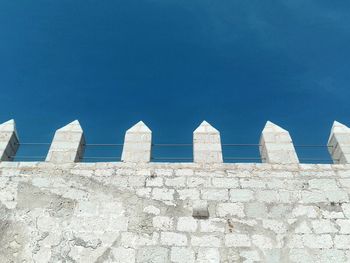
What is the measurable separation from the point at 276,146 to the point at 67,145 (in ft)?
10.5

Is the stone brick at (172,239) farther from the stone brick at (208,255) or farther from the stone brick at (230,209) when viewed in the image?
the stone brick at (230,209)

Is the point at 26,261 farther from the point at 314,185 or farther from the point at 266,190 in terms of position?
the point at 314,185

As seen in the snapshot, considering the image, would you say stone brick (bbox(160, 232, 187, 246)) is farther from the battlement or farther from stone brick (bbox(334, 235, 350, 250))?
stone brick (bbox(334, 235, 350, 250))

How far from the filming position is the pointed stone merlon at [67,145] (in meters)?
5.14

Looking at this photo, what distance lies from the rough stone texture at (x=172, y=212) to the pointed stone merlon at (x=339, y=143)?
9.4 inches

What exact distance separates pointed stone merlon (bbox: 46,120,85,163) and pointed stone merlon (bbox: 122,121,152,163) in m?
0.71

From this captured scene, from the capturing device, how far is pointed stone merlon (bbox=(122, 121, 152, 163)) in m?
5.13

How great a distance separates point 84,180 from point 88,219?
0.62 meters

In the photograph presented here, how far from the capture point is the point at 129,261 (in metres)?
4.05

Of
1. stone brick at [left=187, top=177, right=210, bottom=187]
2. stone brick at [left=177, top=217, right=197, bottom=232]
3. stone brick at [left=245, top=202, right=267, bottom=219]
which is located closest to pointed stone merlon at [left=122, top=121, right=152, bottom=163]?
stone brick at [left=187, top=177, right=210, bottom=187]

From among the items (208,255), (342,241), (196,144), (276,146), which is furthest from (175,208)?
(342,241)

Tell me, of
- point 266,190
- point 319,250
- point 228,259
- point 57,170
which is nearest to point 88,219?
point 57,170

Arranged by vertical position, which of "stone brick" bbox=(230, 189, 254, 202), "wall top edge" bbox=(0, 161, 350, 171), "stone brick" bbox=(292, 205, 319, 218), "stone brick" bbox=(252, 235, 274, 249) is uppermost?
"wall top edge" bbox=(0, 161, 350, 171)

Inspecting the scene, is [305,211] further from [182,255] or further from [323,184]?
[182,255]
